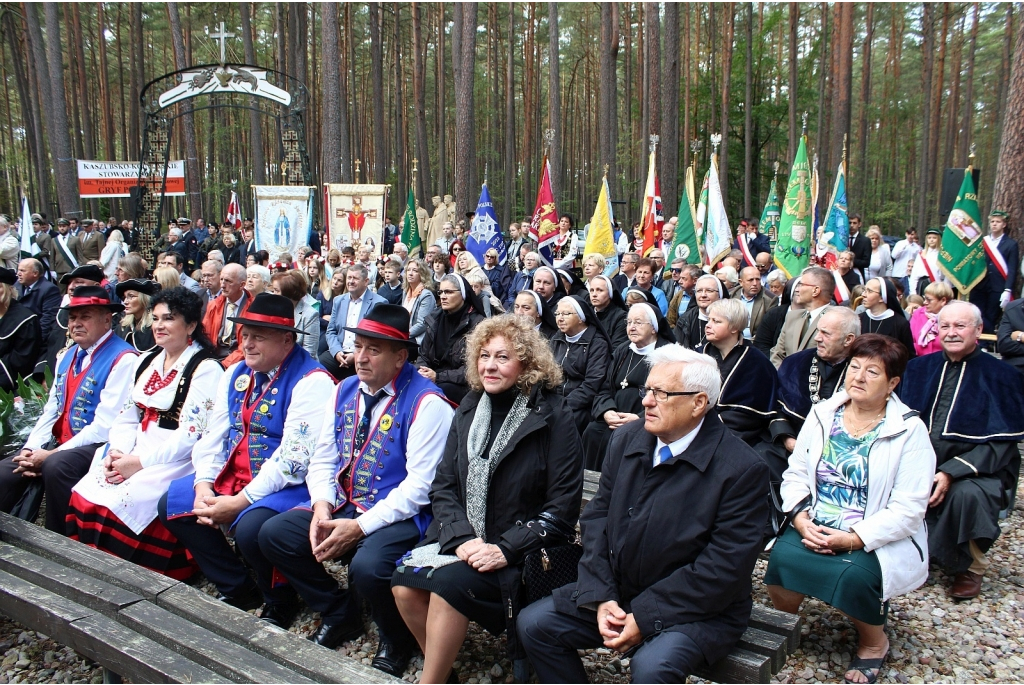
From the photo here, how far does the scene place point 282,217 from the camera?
41.2 feet

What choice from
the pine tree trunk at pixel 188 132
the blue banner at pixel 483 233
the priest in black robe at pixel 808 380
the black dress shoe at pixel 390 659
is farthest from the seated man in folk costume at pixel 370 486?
the pine tree trunk at pixel 188 132

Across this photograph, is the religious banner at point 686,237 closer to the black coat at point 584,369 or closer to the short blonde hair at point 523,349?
the black coat at point 584,369

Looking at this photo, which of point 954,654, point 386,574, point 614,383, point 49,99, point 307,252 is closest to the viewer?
point 386,574

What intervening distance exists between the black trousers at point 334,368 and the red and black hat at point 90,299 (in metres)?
2.65

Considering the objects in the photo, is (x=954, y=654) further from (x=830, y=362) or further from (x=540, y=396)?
(x=540, y=396)

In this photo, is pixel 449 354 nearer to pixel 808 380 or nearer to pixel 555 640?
pixel 808 380

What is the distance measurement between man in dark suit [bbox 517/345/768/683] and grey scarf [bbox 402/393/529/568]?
0.48 meters

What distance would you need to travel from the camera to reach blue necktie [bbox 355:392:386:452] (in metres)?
3.70

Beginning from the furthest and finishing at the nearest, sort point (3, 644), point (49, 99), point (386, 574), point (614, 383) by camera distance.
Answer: point (49, 99) → point (614, 383) → point (3, 644) → point (386, 574)

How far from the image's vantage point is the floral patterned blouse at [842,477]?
3.40 metres

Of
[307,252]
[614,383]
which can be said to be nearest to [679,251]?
[307,252]

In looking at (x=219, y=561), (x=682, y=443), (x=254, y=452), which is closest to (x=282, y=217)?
(x=254, y=452)

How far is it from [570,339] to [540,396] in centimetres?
269

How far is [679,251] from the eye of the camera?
1173 cm
